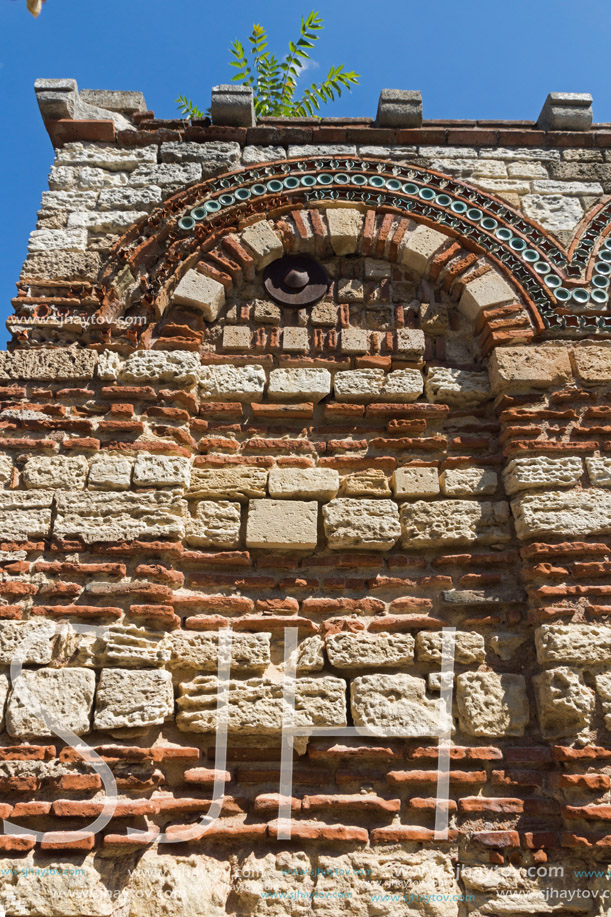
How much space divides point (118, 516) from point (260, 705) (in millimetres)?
1035

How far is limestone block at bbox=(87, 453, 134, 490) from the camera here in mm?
3355

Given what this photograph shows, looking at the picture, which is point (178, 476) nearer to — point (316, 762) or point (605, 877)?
point (316, 762)

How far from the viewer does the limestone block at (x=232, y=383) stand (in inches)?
147

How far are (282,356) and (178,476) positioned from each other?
91 centimetres

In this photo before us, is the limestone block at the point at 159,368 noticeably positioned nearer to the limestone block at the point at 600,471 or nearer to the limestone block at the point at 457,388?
the limestone block at the point at 457,388

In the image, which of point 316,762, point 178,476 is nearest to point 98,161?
point 178,476

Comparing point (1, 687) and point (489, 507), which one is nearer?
point (1, 687)

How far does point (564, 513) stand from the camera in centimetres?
331

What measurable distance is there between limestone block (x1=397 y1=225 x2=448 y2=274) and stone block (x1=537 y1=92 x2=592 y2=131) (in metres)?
1.21

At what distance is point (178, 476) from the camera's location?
3.39 metres

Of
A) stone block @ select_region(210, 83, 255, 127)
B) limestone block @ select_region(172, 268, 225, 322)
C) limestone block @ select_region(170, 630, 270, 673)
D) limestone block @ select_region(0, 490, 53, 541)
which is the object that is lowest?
limestone block @ select_region(170, 630, 270, 673)

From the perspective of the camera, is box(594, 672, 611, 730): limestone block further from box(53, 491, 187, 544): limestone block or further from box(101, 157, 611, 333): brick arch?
box(53, 491, 187, 544): limestone block

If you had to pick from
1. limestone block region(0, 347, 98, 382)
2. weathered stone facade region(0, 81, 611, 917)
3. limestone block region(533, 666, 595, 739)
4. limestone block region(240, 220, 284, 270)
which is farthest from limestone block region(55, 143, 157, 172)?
limestone block region(533, 666, 595, 739)

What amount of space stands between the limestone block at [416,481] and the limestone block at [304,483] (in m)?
0.30
